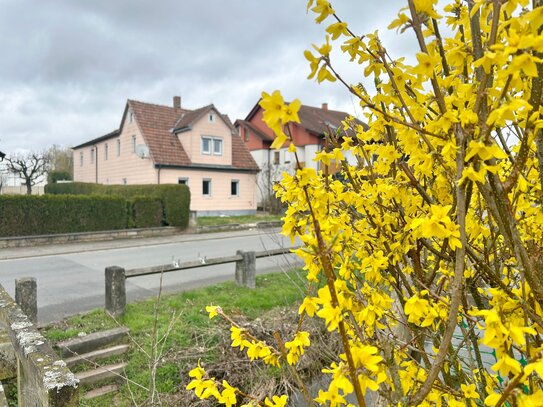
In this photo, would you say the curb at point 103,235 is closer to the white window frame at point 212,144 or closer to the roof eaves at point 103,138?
the white window frame at point 212,144

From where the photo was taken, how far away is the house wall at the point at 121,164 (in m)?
22.3

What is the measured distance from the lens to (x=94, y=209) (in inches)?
591

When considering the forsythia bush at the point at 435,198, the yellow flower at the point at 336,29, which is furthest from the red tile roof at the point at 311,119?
the yellow flower at the point at 336,29

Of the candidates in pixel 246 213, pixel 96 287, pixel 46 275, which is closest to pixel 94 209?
pixel 46 275

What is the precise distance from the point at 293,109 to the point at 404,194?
790mm

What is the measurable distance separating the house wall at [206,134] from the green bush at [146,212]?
6.78 m

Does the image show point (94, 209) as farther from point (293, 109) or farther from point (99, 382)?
point (293, 109)

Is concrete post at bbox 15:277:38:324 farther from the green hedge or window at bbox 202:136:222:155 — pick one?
window at bbox 202:136:222:155

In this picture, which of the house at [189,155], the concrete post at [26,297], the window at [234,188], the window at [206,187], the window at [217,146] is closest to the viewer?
the concrete post at [26,297]

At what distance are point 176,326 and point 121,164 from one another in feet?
70.2

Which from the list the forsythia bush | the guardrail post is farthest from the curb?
the forsythia bush

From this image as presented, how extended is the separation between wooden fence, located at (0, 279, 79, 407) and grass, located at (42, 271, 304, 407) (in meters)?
1.04

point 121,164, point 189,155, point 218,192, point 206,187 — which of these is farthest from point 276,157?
point 121,164

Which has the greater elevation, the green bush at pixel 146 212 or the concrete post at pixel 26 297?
the green bush at pixel 146 212
